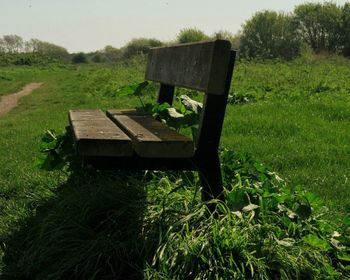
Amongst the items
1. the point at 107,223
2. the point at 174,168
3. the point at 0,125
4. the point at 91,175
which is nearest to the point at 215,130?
the point at 174,168

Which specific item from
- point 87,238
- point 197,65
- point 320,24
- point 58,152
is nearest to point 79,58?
point 320,24

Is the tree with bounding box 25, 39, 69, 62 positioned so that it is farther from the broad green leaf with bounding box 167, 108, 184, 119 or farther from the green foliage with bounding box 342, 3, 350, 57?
the broad green leaf with bounding box 167, 108, 184, 119

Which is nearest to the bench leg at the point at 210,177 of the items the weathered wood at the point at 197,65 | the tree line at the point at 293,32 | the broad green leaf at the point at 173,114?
the weathered wood at the point at 197,65

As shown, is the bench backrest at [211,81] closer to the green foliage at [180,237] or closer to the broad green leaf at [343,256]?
the green foliage at [180,237]

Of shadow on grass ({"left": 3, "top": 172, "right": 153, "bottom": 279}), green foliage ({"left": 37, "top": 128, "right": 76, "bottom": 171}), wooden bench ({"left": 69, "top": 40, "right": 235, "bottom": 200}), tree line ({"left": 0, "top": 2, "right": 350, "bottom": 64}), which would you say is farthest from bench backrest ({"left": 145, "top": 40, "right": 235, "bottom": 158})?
tree line ({"left": 0, "top": 2, "right": 350, "bottom": 64})

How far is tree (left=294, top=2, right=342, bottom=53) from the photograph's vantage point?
4922 centimetres

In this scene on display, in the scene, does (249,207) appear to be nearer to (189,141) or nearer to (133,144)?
(189,141)

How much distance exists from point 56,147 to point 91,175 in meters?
0.31

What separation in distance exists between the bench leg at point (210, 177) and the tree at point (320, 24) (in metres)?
47.4

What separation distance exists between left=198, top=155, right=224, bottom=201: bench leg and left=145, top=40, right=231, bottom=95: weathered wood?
38cm

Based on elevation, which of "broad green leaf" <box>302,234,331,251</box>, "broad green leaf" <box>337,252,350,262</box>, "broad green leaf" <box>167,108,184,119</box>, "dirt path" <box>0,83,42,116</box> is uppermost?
"broad green leaf" <box>167,108,184,119</box>

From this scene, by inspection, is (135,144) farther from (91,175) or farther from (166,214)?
(91,175)

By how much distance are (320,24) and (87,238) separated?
51.4m

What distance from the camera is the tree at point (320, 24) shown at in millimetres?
49219
